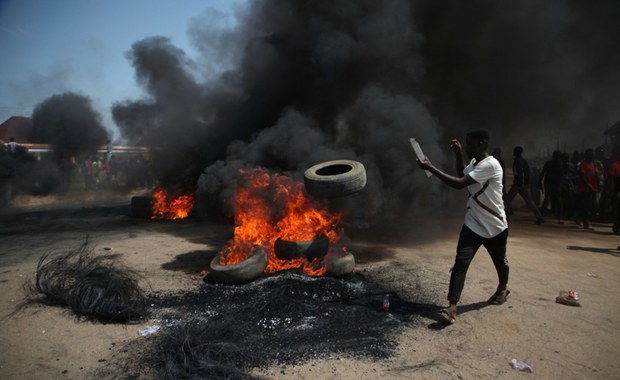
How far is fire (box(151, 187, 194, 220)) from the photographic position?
47.1 ft

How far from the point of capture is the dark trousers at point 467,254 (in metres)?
4.82

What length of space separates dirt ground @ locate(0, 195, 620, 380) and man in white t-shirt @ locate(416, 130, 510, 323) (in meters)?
0.70

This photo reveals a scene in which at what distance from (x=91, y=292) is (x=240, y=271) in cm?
220

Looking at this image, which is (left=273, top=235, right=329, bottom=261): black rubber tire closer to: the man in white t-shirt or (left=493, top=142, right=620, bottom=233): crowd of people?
the man in white t-shirt

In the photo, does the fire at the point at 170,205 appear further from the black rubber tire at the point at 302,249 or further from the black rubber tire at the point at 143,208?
the black rubber tire at the point at 302,249

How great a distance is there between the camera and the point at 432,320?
491cm

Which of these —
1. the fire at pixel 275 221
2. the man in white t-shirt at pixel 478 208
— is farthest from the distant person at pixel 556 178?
the man in white t-shirt at pixel 478 208

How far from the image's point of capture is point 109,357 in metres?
4.08

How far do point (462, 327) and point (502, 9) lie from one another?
Answer: 16.1m

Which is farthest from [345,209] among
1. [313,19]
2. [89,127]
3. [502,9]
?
[89,127]

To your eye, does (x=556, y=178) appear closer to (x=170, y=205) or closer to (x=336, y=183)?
(x=336, y=183)

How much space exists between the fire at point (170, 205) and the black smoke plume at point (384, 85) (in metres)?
1.31

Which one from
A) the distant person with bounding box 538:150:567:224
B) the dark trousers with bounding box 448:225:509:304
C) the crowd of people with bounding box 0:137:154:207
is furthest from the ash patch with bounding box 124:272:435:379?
the crowd of people with bounding box 0:137:154:207

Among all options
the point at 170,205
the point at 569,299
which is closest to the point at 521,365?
the point at 569,299
